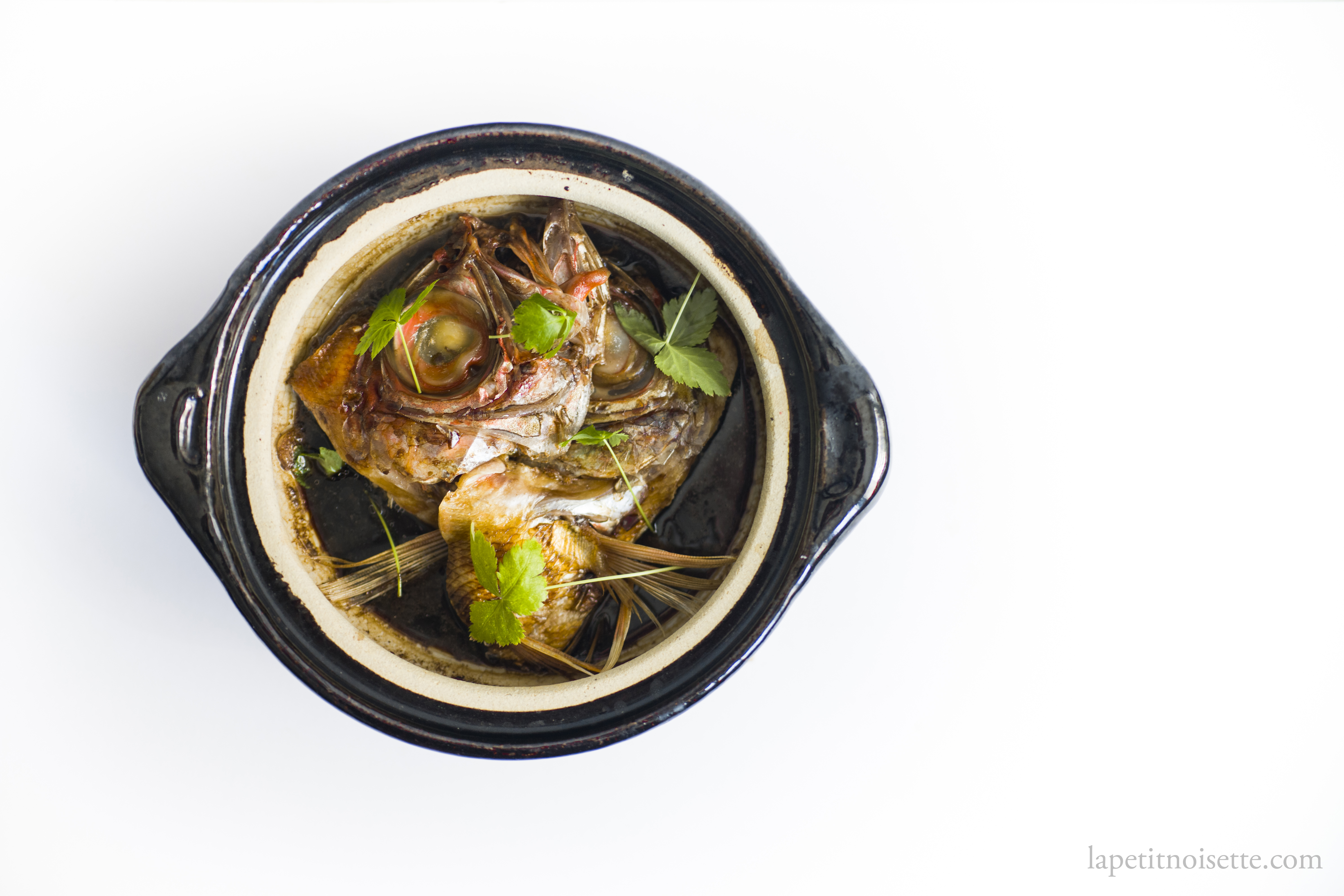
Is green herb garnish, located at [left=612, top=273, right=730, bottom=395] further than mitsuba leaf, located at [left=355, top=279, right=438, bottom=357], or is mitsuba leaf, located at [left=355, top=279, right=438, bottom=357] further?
green herb garnish, located at [left=612, top=273, right=730, bottom=395]

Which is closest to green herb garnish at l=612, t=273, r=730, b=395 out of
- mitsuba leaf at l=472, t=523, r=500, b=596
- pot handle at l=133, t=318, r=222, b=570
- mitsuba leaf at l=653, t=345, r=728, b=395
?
mitsuba leaf at l=653, t=345, r=728, b=395

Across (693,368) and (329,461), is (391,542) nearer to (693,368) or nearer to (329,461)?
(329,461)

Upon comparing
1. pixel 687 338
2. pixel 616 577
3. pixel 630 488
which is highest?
pixel 687 338

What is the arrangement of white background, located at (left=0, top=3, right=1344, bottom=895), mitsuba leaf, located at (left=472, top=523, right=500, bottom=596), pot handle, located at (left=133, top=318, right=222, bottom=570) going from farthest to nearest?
white background, located at (left=0, top=3, right=1344, bottom=895) → mitsuba leaf, located at (left=472, top=523, right=500, bottom=596) → pot handle, located at (left=133, top=318, right=222, bottom=570)

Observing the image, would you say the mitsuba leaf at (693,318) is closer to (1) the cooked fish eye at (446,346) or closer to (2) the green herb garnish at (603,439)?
(2) the green herb garnish at (603,439)

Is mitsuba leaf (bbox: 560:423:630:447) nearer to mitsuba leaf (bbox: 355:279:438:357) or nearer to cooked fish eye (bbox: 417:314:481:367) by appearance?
cooked fish eye (bbox: 417:314:481:367)

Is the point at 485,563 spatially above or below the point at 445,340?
below

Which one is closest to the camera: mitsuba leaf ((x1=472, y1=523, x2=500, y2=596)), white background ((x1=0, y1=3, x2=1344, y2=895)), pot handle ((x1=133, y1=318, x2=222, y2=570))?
pot handle ((x1=133, y1=318, x2=222, y2=570))

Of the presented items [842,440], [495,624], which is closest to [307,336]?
[495,624]
